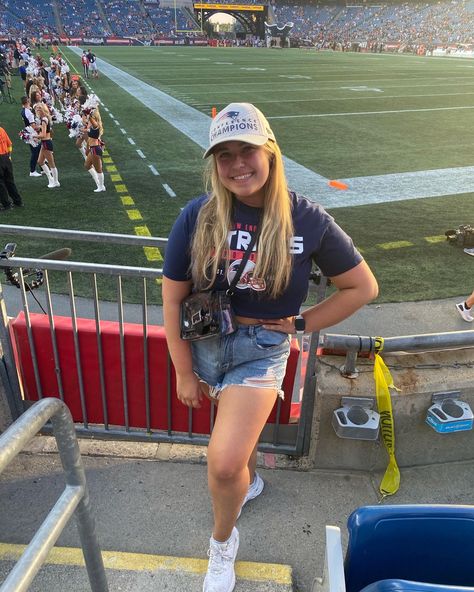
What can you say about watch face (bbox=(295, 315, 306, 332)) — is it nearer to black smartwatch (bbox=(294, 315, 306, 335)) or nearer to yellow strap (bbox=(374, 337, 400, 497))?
black smartwatch (bbox=(294, 315, 306, 335))

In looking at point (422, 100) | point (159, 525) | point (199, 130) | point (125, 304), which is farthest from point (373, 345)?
point (422, 100)

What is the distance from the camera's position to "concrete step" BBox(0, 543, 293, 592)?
231cm

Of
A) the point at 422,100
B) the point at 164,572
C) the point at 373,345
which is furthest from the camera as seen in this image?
the point at 422,100

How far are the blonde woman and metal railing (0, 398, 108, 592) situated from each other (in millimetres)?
538

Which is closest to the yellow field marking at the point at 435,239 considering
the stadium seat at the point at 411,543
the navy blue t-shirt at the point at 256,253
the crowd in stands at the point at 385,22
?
the navy blue t-shirt at the point at 256,253

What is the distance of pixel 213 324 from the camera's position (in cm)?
205

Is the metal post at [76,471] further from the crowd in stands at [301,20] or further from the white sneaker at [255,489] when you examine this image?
the crowd in stands at [301,20]

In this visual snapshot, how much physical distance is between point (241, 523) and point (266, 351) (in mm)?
1121

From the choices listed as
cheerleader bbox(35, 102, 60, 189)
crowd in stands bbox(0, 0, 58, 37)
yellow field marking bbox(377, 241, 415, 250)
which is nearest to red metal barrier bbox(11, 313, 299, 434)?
yellow field marking bbox(377, 241, 415, 250)

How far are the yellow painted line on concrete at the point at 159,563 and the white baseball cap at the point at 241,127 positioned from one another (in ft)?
6.53

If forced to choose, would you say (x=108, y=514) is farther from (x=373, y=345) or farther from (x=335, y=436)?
(x=373, y=345)

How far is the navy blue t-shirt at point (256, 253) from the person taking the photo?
2020 millimetres

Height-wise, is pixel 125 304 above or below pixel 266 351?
below

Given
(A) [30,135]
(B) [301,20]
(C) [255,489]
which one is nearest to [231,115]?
(C) [255,489]
